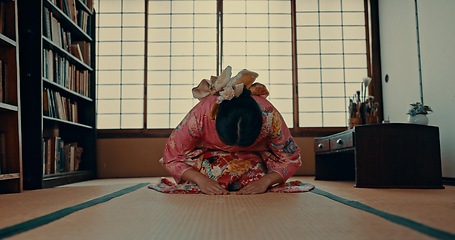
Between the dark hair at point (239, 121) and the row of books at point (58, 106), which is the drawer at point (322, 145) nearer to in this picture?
the dark hair at point (239, 121)

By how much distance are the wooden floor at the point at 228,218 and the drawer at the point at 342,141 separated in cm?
143

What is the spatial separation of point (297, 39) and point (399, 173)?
10.1 feet

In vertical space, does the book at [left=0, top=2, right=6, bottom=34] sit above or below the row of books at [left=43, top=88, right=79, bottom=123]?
above

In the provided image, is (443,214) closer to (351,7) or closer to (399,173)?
(399,173)

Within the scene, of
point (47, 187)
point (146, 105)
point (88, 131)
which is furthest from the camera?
point (146, 105)

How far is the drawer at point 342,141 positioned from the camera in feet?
12.8

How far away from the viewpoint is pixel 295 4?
634cm

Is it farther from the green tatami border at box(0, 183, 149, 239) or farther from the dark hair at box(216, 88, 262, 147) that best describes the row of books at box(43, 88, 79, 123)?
the dark hair at box(216, 88, 262, 147)

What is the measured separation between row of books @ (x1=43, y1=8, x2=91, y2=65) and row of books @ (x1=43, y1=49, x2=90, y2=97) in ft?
0.41

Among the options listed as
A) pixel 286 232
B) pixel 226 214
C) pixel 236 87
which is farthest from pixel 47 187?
pixel 286 232

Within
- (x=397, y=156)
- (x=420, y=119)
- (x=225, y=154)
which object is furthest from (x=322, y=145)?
(x=225, y=154)

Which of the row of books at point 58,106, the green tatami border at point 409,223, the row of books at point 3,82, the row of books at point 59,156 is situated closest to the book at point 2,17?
the row of books at point 3,82

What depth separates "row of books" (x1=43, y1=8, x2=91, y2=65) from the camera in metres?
4.18

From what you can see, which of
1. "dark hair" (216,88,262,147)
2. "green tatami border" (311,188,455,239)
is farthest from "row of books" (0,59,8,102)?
"green tatami border" (311,188,455,239)
